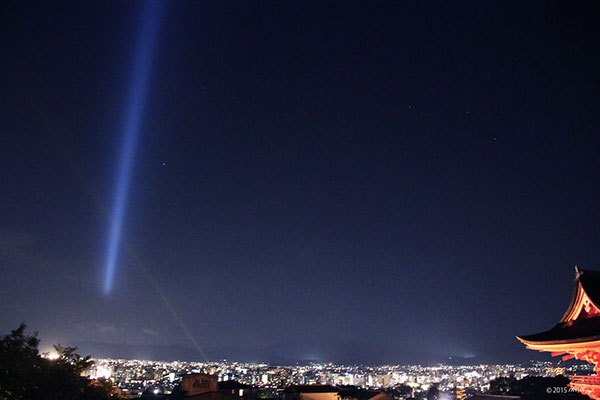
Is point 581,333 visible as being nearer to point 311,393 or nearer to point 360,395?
point 360,395

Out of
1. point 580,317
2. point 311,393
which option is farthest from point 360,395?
point 580,317

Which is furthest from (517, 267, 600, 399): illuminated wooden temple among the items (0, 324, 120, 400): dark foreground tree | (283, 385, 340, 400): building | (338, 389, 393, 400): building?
(283, 385, 340, 400): building

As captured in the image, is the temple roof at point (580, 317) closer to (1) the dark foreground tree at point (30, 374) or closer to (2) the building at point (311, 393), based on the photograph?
(1) the dark foreground tree at point (30, 374)

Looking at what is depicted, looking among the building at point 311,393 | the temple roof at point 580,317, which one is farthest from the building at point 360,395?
the temple roof at point 580,317

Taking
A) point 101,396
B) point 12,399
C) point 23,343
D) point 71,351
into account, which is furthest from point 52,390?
point 101,396

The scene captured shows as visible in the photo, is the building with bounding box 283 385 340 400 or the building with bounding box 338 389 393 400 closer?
the building with bounding box 338 389 393 400

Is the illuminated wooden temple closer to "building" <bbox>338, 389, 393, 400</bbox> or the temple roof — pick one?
the temple roof

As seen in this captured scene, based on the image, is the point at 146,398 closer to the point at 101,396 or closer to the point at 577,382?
the point at 101,396
